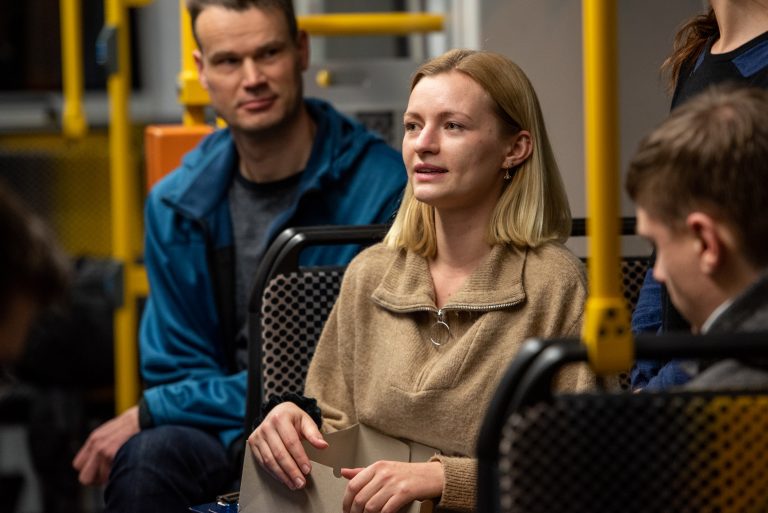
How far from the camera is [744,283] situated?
1.45 meters

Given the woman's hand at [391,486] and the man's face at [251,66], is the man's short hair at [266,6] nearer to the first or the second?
the man's face at [251,66]

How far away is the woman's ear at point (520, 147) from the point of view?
2080mm

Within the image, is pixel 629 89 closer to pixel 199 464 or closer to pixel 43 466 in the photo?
pixel 199 464

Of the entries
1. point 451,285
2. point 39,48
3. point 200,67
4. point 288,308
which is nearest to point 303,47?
point 200,67

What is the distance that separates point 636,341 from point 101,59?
267 centimetres

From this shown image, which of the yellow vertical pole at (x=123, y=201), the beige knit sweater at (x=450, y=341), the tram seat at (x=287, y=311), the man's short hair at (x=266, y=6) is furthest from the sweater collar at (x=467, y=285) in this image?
the yellow vertical pole at (x=123, y=201)

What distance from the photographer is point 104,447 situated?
265cm

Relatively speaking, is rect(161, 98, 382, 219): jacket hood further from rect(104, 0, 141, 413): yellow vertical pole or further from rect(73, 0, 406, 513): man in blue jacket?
rect(104, 0, 141, 413): yellow vertical pole

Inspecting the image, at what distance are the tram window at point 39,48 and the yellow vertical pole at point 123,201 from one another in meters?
1.96

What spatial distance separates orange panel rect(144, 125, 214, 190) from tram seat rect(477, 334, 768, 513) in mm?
1994

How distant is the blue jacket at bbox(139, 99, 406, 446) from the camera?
2.71m

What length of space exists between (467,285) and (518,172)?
206mm

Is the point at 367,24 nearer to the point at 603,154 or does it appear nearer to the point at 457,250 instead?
the point at 457,250

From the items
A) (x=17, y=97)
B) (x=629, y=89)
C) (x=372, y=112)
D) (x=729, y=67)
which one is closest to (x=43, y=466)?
(x=372, y=112)
